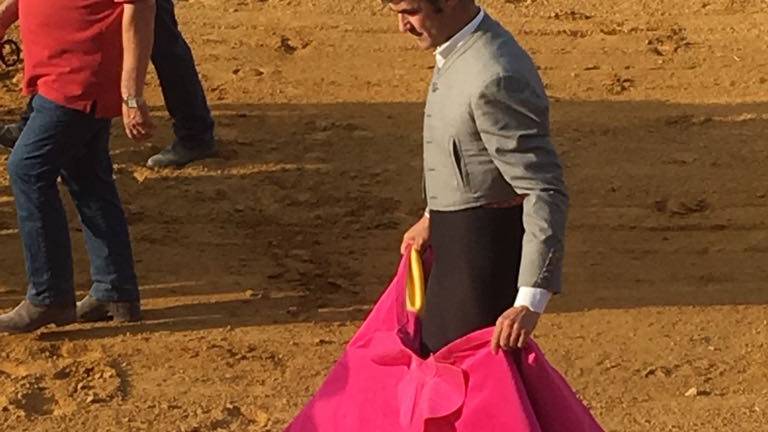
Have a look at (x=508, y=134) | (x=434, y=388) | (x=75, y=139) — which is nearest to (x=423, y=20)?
(x=508, y=134)

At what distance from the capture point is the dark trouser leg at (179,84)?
26.3ft

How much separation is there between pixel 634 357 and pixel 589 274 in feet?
2.86

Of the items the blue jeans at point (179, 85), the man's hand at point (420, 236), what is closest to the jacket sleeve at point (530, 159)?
the man's hand at point (420, 236)

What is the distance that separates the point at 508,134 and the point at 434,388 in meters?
0.75

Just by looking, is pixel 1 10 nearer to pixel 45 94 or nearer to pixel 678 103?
pixel 45 94

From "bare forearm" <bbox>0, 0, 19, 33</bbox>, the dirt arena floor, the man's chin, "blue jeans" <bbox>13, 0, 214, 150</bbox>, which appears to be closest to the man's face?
the man's chin

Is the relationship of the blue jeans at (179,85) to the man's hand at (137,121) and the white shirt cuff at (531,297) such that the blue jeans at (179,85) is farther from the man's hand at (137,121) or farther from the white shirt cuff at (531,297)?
the white shirt cuff at (531,297)

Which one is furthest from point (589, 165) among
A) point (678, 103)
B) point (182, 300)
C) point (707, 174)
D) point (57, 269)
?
point (57, 269)

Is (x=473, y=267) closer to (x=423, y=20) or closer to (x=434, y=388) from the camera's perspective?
(x=434, y=388)

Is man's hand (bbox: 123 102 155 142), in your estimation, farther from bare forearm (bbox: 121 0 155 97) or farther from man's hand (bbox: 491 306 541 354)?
man's hand (bbox: 491 306 541 354)

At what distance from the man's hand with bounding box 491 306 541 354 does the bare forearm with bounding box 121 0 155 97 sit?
2102mm

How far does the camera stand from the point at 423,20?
3.95 metres

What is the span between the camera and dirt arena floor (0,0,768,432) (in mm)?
5844

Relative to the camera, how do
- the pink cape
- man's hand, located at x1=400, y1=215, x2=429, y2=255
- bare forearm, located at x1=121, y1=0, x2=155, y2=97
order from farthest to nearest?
bare forearm, located at x1=121, y1=0, x2=155, y2=97
man's hand, located at x1=400, y1=215, x2=429, y2=255
the pink cape
